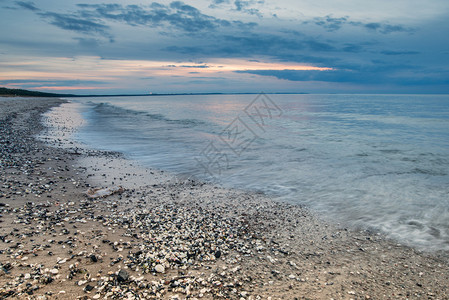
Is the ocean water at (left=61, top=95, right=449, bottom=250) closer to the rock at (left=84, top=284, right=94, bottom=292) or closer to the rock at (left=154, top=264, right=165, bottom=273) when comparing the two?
the rock at (left=154, top=264, right=165, bottom=273)

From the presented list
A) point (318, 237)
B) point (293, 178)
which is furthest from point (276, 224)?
point (293, 178)

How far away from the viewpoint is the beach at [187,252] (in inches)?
160

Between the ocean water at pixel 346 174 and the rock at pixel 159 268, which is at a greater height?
the rock at pixel 159 268

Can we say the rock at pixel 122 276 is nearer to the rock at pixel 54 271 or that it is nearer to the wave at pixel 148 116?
the rock at pixel 54 271

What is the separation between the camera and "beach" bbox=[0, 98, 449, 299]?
4.06 metres

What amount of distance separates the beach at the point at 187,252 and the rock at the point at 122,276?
0.01 meters

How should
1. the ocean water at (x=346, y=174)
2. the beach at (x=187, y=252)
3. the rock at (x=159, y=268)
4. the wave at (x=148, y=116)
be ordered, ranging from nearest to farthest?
the beach at (x=187, y=252) < the rock at (x=159, y=268) < the ocean water at (x=346, y=174) < the wave at (x=148, y=116)

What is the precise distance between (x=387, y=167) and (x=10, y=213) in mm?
15091

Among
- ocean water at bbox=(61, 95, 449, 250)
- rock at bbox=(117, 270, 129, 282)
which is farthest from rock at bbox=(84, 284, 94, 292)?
ocean water at bbox=(61, 95, 449, 250)

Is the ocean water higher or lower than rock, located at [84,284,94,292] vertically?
lower

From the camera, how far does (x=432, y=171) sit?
12.7 metres

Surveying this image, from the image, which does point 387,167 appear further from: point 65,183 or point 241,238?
point 65,183

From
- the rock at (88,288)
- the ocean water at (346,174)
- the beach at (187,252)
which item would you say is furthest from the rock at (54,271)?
the ocean water at (346,174)

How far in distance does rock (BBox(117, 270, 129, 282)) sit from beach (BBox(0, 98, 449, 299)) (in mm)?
15
